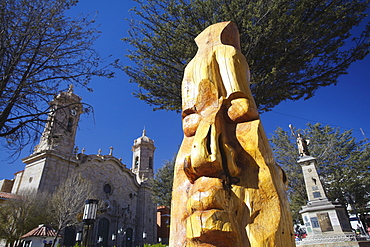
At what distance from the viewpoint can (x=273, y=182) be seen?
4.69 feet

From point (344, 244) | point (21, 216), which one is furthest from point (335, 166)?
point (21, 216)

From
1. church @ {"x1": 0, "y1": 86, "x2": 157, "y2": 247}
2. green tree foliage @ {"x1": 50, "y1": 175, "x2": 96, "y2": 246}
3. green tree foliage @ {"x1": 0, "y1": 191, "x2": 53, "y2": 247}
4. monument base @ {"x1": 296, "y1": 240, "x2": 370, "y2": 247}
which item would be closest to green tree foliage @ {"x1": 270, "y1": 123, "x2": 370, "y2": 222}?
monument base @ {"x1": 296, "y1": 240, "x2": 370, "y2": 247}

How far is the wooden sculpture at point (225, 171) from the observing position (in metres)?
1.30

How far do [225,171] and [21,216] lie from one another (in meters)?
20.0

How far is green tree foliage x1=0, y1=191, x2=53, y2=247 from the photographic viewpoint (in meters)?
15.6

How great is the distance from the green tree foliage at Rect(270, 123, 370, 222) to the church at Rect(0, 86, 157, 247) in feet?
45.6

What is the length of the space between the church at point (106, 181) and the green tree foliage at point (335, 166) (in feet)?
45.6

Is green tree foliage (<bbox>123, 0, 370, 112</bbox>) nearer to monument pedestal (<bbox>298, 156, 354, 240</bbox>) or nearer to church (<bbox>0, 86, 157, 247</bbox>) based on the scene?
monument pedestal (<bbox>298, 156, 354, 240</bbox>)

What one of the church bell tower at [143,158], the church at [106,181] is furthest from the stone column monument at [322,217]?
the church bell tower at [143,158]

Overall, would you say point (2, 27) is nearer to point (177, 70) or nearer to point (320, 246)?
point (177, 70)

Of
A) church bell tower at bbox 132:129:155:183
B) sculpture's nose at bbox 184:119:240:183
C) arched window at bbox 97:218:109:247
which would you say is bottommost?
sculpture's nose at bbox 184:119:240:183

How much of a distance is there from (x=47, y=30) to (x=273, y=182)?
6.61 meters

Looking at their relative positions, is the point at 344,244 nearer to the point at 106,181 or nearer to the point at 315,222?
the point at 315,222

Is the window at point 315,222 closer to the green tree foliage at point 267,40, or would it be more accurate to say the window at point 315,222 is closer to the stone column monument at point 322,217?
the stone column monument at point 322,217
